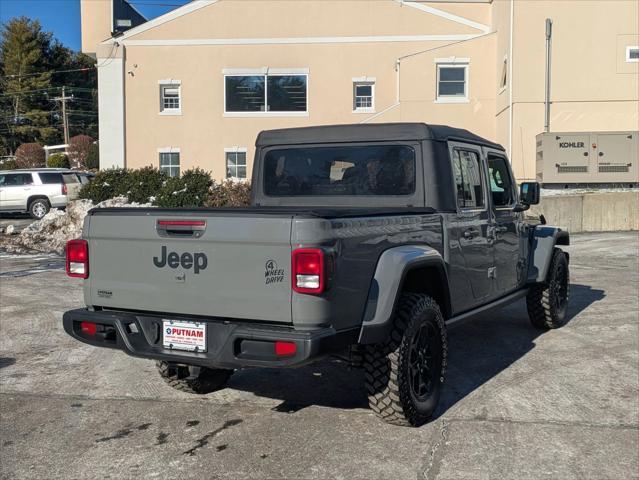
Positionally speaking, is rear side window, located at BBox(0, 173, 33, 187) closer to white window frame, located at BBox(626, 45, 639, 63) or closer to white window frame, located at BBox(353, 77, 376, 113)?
white window frame, located at BBox(353, 77, 376, 113)

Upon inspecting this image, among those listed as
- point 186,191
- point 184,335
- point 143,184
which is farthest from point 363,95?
point 184,335

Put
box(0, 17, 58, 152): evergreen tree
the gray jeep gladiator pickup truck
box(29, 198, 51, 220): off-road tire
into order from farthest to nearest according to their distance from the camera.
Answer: box(0, 17, 58, 152): evergreen tree
box(29, 198, 51, 220): off-road tire
the gray jeep gladiator pickup truck

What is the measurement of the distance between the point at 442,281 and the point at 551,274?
2.89 meters

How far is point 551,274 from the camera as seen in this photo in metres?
7.41

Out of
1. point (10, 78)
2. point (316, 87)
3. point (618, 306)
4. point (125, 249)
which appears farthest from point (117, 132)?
point (10, 78)

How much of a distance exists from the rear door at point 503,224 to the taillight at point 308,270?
2.53 m

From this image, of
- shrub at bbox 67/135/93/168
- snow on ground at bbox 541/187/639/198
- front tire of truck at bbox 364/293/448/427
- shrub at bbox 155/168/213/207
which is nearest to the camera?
front tire of truck at bbox 364/293/448/427

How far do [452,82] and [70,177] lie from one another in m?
13.2

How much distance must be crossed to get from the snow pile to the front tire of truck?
12.3 meters

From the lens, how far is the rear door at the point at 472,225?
5.33 metres

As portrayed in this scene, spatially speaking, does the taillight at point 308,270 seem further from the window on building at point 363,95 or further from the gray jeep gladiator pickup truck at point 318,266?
the window on building at point 363,95

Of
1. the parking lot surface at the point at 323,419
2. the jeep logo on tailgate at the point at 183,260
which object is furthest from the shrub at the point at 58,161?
the jeep logo on tailgate at the point at 183,260

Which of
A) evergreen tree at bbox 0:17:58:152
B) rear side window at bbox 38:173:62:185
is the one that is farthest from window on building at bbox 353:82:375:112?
evergreen tree at bbox 0:17:58:152

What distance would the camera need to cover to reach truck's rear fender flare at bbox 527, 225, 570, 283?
7.10m
